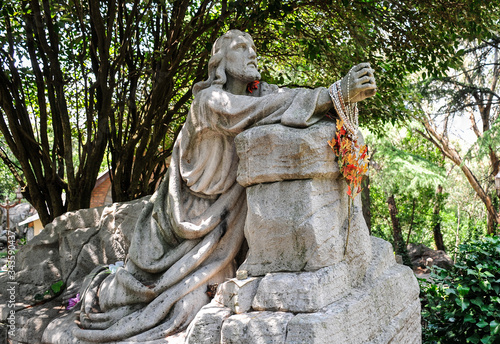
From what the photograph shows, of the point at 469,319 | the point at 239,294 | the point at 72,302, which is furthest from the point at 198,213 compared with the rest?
the point at 469,319

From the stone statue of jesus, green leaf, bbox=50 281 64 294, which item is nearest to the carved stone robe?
the stone statue of jesus

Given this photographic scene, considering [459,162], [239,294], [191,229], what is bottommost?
[239,294]

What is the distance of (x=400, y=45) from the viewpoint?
6.73 metres

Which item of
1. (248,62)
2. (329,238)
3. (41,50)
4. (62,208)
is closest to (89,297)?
(329,238)

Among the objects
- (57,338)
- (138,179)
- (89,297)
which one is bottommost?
(57,338)

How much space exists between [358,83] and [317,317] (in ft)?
4.86

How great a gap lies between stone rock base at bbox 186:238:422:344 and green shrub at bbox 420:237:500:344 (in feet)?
2.55

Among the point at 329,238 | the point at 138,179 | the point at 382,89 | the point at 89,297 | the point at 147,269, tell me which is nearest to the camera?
the point at 329,238

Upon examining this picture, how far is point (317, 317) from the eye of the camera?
2.50 m

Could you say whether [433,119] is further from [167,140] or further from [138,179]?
[138,179]

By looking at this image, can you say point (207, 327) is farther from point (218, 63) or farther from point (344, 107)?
point (218, 63)

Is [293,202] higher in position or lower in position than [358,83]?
lower

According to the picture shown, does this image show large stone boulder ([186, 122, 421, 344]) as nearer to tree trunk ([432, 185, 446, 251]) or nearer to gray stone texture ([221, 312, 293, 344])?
gray stone texture ([221, 312, 293, 344])

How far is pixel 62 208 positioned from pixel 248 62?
13.2 feet
